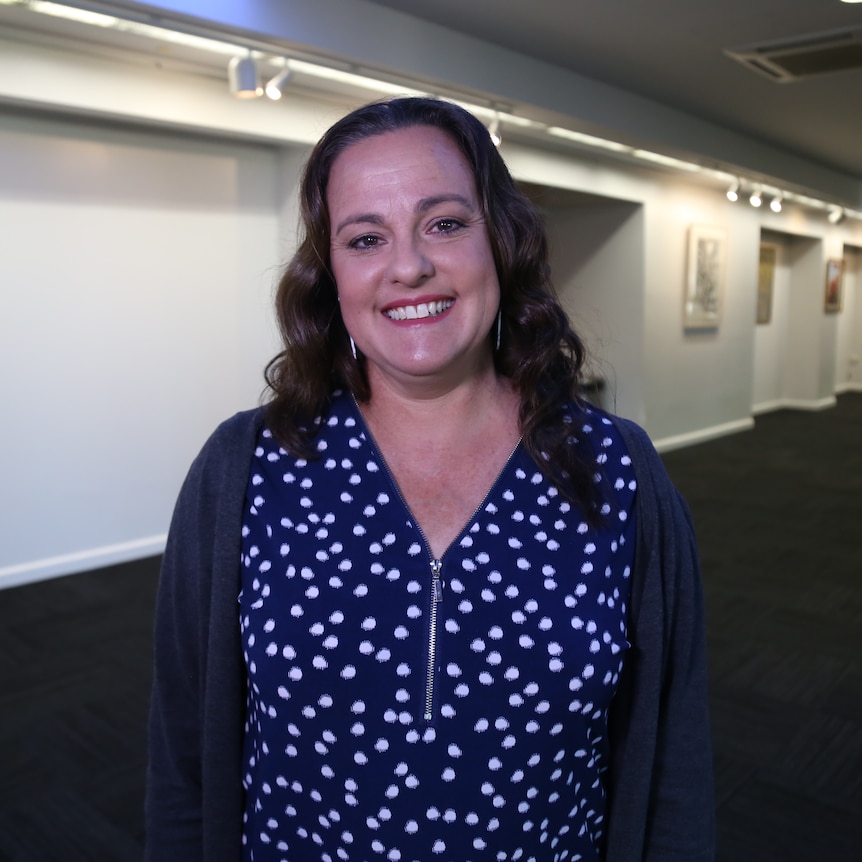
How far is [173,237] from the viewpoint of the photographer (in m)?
5.31

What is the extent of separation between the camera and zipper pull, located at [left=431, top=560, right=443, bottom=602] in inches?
41.9

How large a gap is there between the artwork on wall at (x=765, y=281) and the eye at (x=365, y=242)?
39.5ft

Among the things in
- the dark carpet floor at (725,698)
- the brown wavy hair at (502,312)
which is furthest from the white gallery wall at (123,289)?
the brown wavy hair at (502,312)

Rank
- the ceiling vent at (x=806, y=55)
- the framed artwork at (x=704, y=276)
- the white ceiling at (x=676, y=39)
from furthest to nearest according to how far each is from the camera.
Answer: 1. the framed artwork at (x=704, y=276)
2. the ceiling vent at (x=806, y=55)
3. the white ceiling at (x=676, y=39)

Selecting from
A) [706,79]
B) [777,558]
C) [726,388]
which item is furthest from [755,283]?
[777,558]

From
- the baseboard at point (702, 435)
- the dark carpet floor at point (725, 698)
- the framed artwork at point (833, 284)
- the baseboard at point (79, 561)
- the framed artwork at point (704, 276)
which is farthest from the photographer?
the framed artwork at point (833, 284)

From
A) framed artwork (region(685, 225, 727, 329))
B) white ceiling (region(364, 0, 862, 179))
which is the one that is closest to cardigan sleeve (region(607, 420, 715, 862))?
white ceiling (region(364, 0, 862, 179))

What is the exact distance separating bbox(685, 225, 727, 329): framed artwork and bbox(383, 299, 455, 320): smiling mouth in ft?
28.9

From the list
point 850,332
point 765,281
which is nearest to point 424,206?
point 765,281

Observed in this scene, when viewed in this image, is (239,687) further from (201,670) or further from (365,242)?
(365,242)

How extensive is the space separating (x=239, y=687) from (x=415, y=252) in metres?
0.61

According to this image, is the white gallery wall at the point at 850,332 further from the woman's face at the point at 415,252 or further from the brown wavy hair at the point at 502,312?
the woman's face at the point at 415,252

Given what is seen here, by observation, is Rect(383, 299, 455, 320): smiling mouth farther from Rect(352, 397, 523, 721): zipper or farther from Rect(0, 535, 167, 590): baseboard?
Rect(0, 535, 167, 590): baseboard

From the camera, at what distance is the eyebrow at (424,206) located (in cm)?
110
